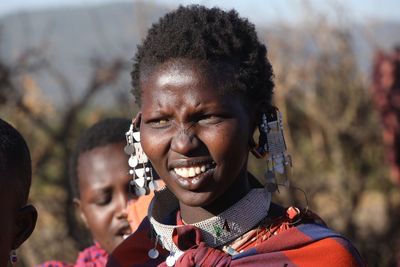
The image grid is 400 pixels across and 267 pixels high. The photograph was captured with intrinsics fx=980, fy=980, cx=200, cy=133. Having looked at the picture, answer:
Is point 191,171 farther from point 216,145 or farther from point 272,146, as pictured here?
point 272,146

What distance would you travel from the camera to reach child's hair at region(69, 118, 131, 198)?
5.05 meters

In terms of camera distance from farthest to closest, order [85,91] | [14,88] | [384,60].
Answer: [384,60] < [85,91] < [14,88]

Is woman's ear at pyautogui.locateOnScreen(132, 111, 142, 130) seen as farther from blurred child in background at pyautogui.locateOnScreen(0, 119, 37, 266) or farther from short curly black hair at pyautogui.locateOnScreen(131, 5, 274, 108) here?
blurred child in background at pyautogui.locateOnScreen(0, 119, 37, 266)

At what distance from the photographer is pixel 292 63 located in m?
10.5

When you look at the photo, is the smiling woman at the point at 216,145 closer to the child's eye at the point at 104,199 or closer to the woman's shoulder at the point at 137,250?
the woman's shoulder at the point at 137,250

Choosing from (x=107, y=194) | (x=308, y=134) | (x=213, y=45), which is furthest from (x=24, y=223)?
(x=308, y=134)

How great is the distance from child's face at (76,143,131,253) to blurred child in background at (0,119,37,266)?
1.32m

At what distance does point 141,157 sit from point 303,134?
24.5 feet

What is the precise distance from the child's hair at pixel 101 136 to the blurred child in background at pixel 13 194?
1.57 metres

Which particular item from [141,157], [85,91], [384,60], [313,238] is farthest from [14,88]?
[313,238]

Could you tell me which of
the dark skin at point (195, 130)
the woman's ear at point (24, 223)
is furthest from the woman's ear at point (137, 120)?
the woman's ear at point (24, 223)

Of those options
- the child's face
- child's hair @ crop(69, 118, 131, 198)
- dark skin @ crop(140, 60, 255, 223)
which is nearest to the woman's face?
dark skin @ crop(140, 60, 255, 223)

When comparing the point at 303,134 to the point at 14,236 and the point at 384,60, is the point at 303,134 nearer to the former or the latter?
the point at 384,60

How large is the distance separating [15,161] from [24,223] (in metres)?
0.22
